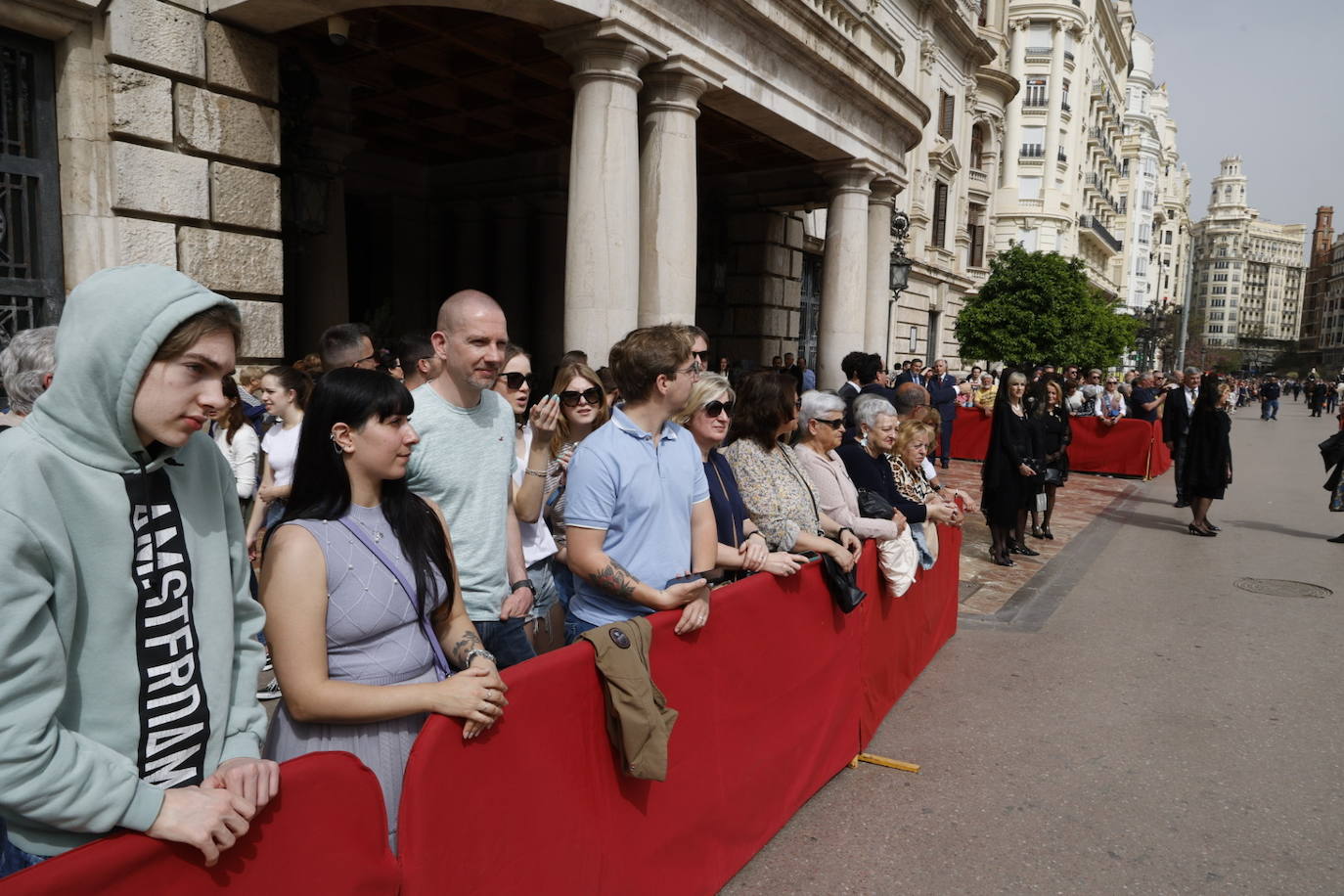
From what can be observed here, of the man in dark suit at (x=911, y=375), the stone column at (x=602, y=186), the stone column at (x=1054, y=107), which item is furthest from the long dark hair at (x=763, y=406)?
the stone column at (x=1054, y=107)

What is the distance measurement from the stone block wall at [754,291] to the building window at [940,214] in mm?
14200

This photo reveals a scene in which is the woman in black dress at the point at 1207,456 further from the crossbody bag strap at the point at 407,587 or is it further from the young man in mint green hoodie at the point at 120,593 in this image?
the young man in mint green hoodie at the point at 120,593

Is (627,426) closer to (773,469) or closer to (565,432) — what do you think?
(565,432)

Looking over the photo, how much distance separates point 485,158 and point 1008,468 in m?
10.6

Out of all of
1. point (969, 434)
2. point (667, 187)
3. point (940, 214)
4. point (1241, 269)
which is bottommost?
point (969, 434)

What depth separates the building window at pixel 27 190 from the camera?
580 centimetres

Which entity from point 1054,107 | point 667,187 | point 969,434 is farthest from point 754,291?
point 1054,107

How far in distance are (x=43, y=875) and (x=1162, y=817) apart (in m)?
4.07

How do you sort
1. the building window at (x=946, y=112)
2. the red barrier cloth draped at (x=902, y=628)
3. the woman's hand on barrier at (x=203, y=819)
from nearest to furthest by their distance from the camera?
the woman's hand on barrier at (x=203, y=819) → the red barrier cloth draped at (x=902, y=628) → the building window at (x=946, y=112)

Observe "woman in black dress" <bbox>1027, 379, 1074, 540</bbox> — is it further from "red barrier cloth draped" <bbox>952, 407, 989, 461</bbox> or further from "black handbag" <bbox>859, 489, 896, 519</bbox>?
"red barrier cloth draped" <bbox>952, 407, 989, 461</bbox>

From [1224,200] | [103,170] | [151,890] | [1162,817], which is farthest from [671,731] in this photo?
[1224,200]

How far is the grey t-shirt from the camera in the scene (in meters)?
3.02

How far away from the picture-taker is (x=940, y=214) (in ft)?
98.3

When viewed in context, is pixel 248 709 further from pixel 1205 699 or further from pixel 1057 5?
pixel 1057 5
